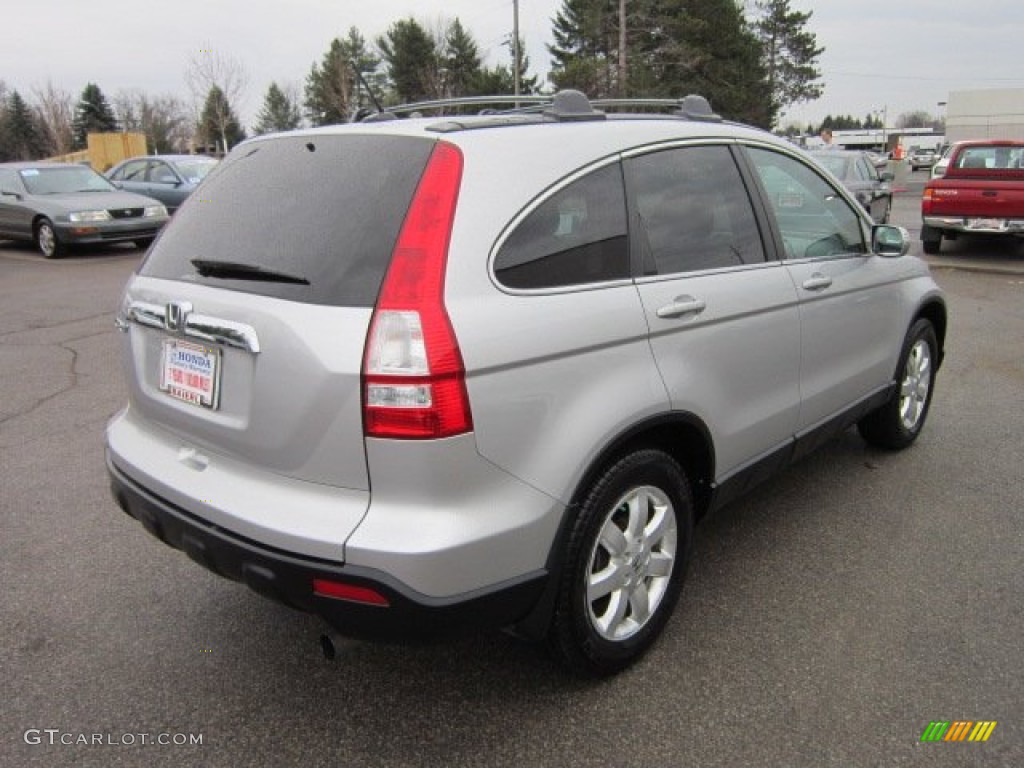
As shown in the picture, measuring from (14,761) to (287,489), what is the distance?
3.81 ft

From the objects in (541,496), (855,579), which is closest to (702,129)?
(541,496)

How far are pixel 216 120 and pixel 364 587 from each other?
51.5 metres

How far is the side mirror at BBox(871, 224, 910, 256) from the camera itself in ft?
13.0

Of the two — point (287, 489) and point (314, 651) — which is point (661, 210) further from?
point (314, 651)

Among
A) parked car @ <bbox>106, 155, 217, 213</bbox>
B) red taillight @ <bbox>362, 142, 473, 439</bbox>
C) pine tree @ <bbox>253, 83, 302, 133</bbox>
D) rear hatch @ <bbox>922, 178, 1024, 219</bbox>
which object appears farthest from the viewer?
pine tree @ <bbox>253, 83, 302, 133</bbox>

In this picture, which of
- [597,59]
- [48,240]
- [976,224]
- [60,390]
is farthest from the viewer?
[597,59]

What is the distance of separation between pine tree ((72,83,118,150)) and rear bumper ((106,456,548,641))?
75.4m

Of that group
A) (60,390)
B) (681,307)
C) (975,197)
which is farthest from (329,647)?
(975,197)

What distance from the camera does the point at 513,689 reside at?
8.47 ft

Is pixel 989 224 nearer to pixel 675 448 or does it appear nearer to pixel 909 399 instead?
pixel 909 399

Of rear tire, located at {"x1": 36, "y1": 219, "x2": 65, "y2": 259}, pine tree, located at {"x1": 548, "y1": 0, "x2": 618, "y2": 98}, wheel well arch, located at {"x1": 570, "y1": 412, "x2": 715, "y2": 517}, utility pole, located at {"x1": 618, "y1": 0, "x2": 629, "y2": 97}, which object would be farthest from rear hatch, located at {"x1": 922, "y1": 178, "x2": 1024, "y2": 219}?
utility pole, located at {"x1": 618, "y1": 0, "x2": 629, "y2": 97}

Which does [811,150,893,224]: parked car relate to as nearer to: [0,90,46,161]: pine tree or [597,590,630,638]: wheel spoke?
[597,590,630,638]: wheel spoke

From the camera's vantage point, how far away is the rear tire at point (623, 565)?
2.35m

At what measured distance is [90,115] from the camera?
67812 millimetres
